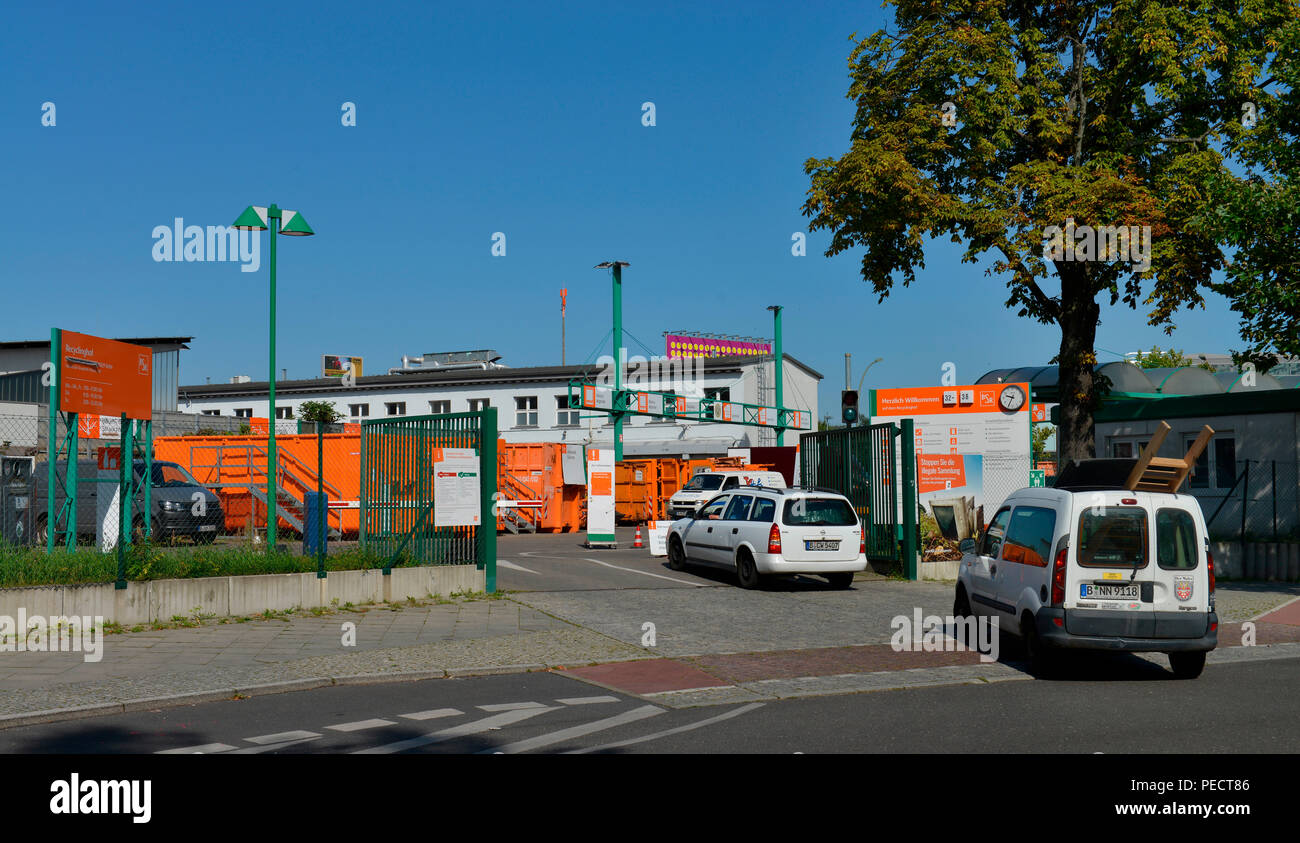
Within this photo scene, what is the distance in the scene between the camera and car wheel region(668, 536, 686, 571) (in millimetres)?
21302

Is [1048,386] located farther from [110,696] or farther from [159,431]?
[159,431]

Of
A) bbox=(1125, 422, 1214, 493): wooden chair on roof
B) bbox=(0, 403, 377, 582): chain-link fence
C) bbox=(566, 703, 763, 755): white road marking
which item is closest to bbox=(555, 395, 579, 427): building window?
bbox=(0, 403, 377, 582): chain-link fence

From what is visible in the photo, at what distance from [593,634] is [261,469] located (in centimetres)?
1465

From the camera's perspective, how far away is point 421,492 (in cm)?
1611

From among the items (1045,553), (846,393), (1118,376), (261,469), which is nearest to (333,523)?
(261,469)

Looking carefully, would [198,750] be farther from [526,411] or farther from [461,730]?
[526,411]

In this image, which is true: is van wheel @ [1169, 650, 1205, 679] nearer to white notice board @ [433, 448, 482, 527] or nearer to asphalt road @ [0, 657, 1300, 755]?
asphalt road @ [0, 657, 1300, 755]

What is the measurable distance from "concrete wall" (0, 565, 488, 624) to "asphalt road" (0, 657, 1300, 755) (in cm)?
416

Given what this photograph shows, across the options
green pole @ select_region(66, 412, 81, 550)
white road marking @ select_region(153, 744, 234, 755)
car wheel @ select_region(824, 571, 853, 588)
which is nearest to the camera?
white road marking @ select_region(153, 744, 234, 755)

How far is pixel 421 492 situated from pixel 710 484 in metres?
17.1

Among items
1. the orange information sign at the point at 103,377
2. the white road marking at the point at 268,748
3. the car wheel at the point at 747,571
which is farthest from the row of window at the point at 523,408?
the white road marking at the point at 268,748

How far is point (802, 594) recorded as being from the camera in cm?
1795

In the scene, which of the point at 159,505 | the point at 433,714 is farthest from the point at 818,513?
the point at 159,505

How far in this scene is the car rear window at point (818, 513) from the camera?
1806 cm
